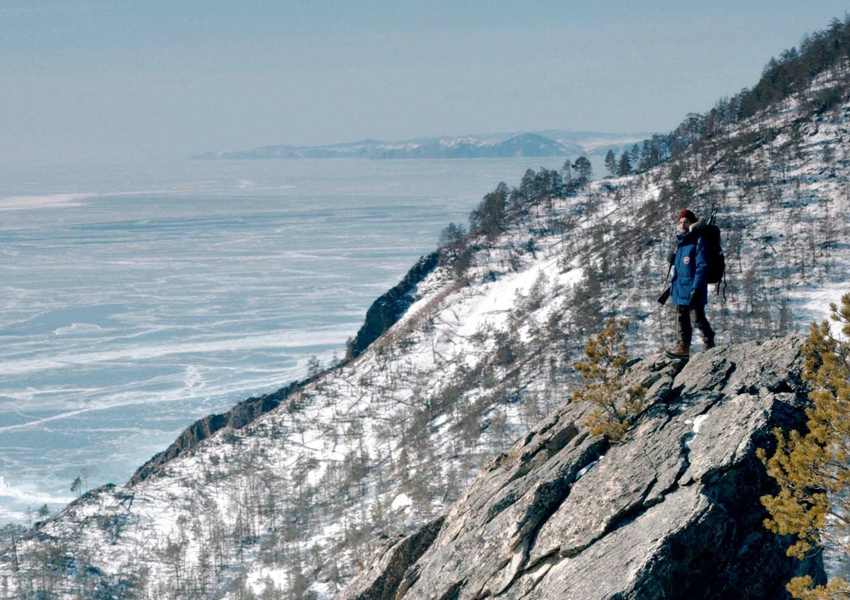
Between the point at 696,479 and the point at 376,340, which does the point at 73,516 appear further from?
the point at 696,479

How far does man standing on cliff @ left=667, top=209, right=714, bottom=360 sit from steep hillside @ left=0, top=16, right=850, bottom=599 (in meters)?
44.7

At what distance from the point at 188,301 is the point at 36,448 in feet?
274

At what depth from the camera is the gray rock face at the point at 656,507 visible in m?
12.5

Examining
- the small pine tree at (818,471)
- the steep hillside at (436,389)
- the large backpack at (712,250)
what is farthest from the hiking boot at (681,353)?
the steep hillside at (436,389)

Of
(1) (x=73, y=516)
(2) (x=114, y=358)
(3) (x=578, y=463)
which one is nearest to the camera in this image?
(3) (x=578, y=463)

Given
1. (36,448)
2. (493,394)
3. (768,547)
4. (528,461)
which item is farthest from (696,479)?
(36,448)

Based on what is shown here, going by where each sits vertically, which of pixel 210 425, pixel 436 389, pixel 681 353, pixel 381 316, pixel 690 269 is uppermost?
pixel 690 269

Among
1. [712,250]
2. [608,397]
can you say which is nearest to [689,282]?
[712,250]

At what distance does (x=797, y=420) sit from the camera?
13.5 m

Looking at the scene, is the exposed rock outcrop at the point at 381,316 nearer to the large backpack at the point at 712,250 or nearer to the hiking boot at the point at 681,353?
the hiking boot at the point at 681,353

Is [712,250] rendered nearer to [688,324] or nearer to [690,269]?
[690,269]

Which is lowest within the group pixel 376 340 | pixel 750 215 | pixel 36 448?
pixel 36 448

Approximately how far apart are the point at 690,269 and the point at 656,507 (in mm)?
5114

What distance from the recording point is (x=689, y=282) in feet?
53.3
